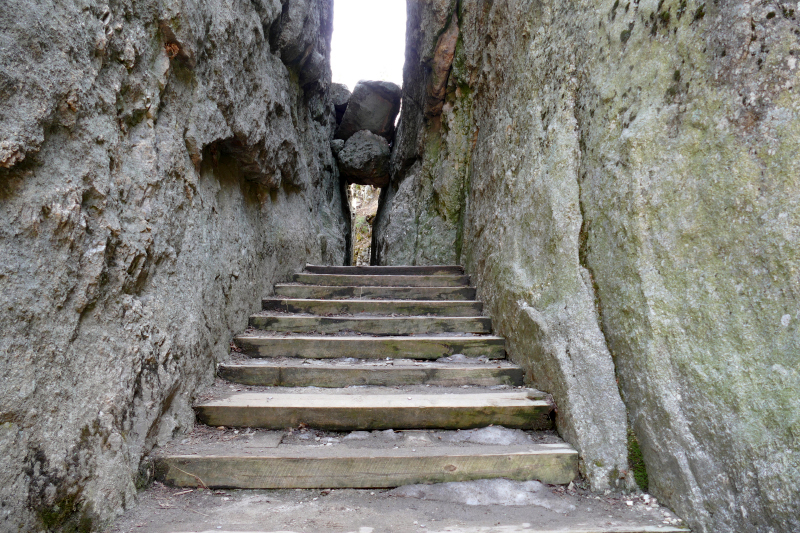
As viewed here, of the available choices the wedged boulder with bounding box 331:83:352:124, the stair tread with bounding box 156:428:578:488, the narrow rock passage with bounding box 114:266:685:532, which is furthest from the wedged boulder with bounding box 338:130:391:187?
the stair tread with bounding box 156:428:578:488

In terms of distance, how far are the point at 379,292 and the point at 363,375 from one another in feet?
5.01

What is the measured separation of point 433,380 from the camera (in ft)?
9.09

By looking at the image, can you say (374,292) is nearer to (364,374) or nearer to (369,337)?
(369,337)

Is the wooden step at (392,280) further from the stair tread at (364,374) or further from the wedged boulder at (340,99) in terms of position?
the wedged boulder at (340,99)

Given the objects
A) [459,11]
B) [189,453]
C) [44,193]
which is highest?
[459,11]

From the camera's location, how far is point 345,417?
2.30 metres

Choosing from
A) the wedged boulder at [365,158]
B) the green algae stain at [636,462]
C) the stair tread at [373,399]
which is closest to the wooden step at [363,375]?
the stair tread at [373,399]

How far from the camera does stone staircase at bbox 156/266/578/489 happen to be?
6.52 feet

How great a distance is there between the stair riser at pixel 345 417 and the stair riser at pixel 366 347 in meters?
0.73

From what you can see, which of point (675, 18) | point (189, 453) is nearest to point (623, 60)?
point (675, 18)

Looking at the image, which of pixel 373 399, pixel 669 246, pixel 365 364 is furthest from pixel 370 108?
pixel 669 246

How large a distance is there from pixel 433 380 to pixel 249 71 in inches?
110

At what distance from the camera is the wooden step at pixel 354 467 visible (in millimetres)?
1957

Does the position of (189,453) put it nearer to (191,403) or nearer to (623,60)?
(191,403)
